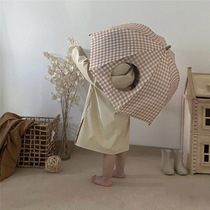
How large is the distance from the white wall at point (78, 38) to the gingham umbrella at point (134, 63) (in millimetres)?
830

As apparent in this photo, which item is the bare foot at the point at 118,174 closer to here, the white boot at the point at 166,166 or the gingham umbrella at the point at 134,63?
the white boot at the point at 166,166

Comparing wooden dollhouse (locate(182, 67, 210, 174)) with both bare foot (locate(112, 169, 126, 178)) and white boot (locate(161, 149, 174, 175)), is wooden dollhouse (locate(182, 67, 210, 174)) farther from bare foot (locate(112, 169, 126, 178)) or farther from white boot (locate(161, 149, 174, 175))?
bare foot (locate(112, 169, 126, 178))

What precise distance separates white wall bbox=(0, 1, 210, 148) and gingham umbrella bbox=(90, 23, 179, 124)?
0.83 metres

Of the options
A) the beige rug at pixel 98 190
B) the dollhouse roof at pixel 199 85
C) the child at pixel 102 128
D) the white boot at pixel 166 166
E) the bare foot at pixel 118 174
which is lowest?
the beige rug at pixel 98 190

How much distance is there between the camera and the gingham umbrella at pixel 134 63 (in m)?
1.70

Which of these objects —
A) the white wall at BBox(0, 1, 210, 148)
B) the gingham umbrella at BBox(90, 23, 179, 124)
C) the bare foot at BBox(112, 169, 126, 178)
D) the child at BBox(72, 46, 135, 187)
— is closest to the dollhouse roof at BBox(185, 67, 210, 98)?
the white wall at BBox(0, 1, 210, 148)

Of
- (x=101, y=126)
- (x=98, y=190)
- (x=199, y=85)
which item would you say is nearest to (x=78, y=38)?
(x=101, y=126)

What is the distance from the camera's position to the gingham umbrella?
5.58 ft

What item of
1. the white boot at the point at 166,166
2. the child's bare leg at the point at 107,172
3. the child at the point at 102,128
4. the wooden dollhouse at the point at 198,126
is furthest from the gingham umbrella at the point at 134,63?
the white boot at the point at 166,166

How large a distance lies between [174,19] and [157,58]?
3.25ft

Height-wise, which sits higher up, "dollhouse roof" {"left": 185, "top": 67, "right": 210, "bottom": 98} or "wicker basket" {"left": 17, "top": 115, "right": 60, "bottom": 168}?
"dollhouse roof" {"left": 185, "top": 67, "right": 210, "bottom": 98}

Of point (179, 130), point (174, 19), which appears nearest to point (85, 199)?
point (179, 130)

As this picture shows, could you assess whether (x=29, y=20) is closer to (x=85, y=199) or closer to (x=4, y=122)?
(x=4, y=122)

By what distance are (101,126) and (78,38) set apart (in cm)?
107
